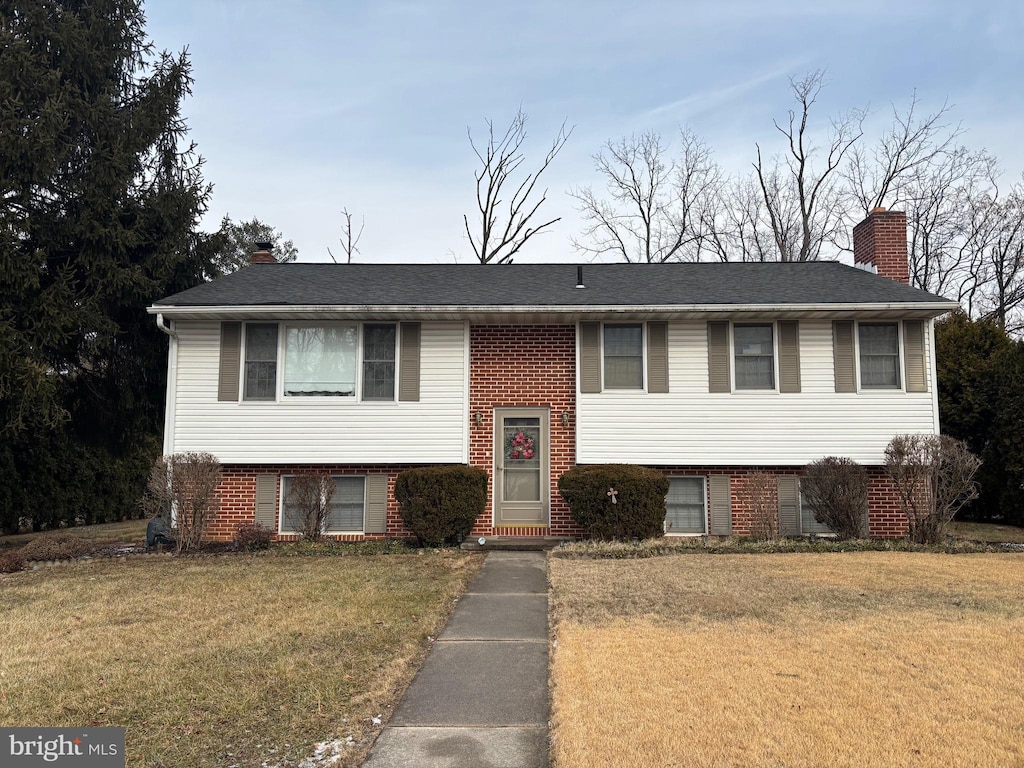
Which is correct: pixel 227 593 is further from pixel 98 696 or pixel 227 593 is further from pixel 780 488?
pixel 780 488

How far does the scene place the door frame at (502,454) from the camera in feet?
38.5

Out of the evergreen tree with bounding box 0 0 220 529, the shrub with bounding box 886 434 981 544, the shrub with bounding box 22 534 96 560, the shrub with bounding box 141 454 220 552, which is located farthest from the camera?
the evergreen tree with bounding box 0 0 220 529

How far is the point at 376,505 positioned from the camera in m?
11.6

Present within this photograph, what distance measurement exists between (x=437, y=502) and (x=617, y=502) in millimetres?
2649

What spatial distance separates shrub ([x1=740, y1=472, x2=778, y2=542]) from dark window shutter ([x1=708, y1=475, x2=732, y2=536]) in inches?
16.1

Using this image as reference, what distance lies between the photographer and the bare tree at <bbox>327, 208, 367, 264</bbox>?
29.6 m

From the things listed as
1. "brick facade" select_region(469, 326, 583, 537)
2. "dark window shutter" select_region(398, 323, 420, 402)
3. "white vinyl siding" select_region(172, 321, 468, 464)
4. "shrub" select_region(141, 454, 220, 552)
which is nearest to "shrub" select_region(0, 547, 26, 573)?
"shrub" select_region(141, 454, 220, 552)

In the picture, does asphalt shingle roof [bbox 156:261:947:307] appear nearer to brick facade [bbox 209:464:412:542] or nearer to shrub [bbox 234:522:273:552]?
Result: brick facade [bbox 209:464:412:542]

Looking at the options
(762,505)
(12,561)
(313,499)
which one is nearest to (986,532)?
(762,505)

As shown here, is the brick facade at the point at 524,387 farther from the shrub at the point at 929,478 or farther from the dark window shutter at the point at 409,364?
the shrub at the point at 929,478

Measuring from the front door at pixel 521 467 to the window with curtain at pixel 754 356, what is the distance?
10.8ft

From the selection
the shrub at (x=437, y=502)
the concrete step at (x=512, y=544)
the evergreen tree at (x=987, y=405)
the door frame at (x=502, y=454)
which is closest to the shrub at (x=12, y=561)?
the shrub at (x=437, y=502)

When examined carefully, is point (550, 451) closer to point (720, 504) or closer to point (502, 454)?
point (502, 454)

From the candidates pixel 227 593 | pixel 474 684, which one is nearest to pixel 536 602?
pixel 474 684
